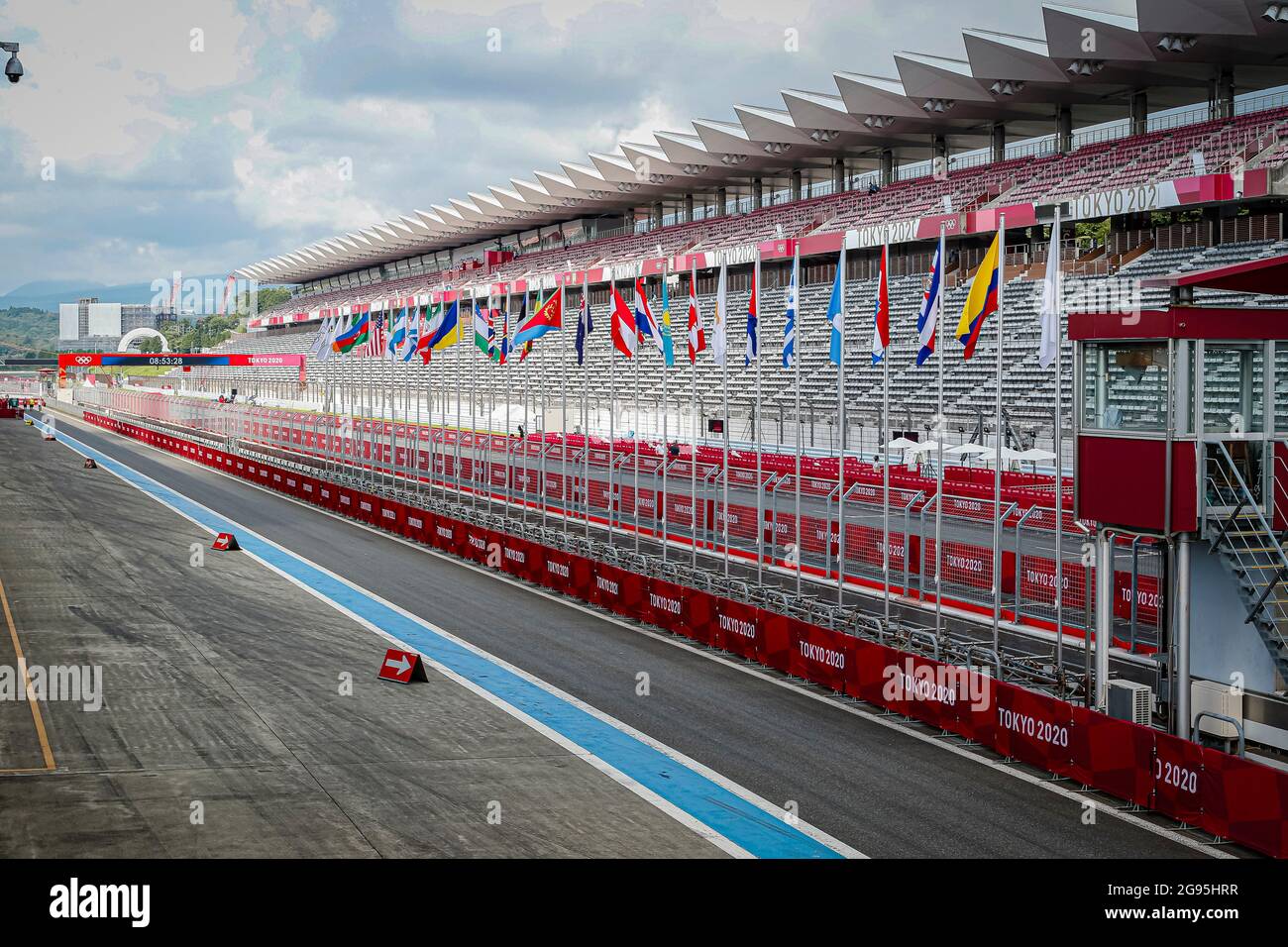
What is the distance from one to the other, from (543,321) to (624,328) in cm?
419

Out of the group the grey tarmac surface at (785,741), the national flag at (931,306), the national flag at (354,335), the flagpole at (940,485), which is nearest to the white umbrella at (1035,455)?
the flagpole at (940,485)

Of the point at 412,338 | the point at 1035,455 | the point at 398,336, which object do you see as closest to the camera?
the point at 1035,455

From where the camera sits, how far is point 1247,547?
41.3 feet

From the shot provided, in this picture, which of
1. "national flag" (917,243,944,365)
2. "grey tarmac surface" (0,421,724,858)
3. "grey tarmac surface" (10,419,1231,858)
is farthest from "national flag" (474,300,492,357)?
"national flag" (917,243,944,365)

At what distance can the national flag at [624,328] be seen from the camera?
26.1 metres

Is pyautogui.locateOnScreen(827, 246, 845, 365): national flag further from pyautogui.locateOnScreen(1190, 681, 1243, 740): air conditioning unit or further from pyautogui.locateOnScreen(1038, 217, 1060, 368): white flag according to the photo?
pyautogui.locateOnScreen(1190, 681, 1243, 740): air conditioning unit

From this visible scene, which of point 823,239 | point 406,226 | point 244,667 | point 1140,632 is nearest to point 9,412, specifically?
point 406,226

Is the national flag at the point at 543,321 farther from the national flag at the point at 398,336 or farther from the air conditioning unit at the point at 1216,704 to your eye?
the air conditioning unit at the point at 1216,704

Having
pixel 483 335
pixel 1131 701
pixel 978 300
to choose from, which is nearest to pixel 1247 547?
pixel 1131 701

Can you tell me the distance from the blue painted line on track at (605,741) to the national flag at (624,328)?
286 inches

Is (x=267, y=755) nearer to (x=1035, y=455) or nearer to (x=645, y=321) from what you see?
(x=645, y=321)

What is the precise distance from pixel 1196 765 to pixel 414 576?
17346 millimetres

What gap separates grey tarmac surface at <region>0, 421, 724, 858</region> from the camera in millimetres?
10789
